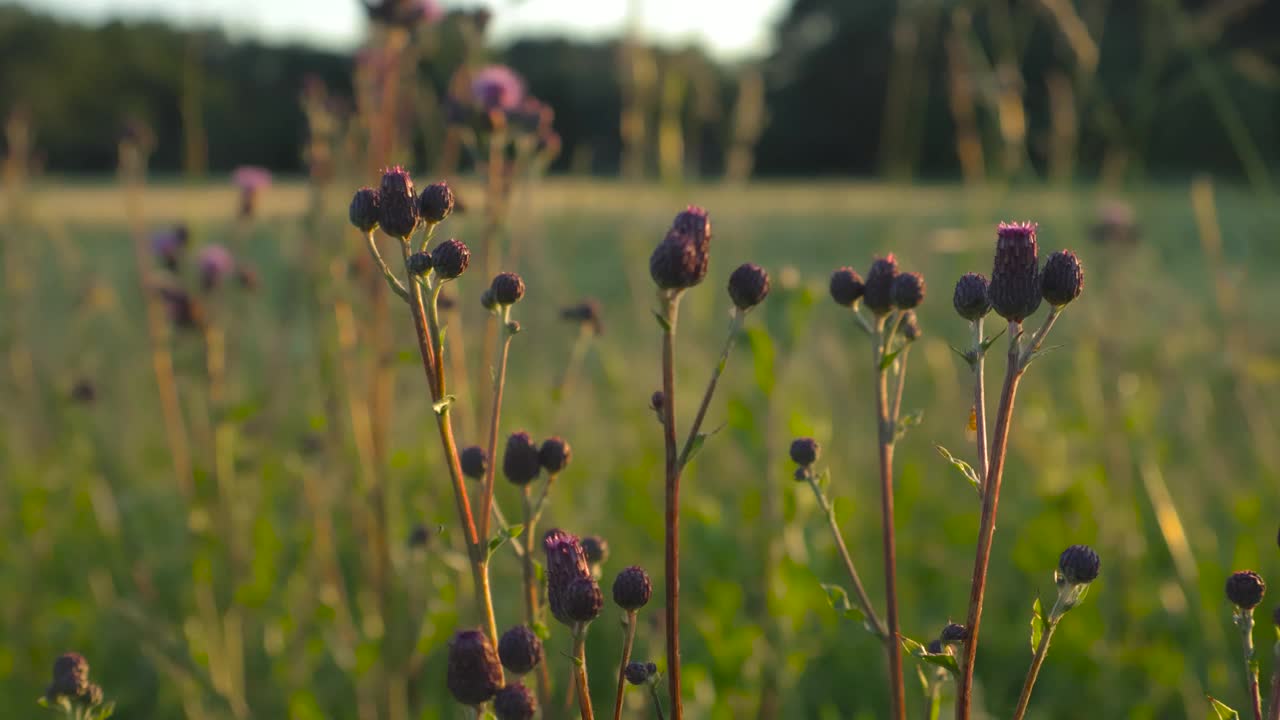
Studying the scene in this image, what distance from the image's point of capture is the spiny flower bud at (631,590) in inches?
33.0

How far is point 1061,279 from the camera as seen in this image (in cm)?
81

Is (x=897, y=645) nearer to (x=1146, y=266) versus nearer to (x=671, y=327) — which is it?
(x=671, y=327)

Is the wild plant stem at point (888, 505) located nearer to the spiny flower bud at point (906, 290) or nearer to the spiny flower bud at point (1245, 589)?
the spiny flower bud at point (906, 290)

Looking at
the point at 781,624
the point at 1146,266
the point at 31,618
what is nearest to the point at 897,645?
the point at 781,624

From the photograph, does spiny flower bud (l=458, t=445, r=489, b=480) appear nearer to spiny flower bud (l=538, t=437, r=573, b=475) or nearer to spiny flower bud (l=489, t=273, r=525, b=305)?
spiny flower bud (l=538, t=437, r=573, b=475)

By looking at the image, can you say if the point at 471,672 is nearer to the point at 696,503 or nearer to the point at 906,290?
the point at 906,290

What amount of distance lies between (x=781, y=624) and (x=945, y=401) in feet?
5.38

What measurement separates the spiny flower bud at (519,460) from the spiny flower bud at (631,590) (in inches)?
6.5

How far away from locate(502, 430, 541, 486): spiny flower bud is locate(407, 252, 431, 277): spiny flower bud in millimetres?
216

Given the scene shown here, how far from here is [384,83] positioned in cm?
201

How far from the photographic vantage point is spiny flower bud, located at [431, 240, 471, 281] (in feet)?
2.69

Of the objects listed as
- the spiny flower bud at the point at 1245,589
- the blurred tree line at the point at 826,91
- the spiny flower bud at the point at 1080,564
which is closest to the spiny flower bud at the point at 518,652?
the spiny flower bud at the point at 1080,564

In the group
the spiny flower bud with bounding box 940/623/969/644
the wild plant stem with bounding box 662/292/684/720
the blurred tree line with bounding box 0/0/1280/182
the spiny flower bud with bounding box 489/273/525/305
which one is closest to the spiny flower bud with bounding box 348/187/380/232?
the spiny flower bud with bounding box 489/273/525/305

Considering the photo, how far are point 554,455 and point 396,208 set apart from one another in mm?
293
